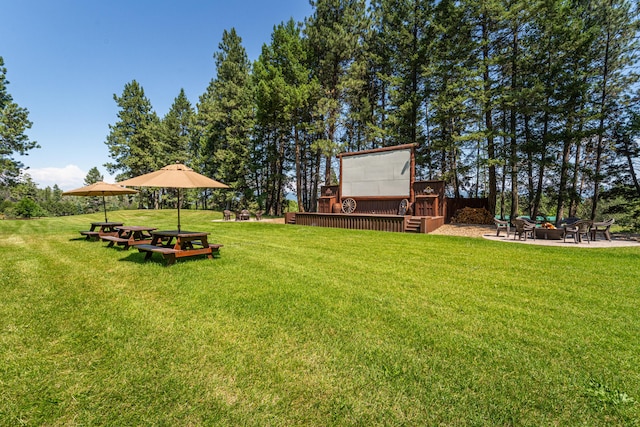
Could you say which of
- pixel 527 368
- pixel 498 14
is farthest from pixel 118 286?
pixel 498 14

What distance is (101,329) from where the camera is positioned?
9.79 ft

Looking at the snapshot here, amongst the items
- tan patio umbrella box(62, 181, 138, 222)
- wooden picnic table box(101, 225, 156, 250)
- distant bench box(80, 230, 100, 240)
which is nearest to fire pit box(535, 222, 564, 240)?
wooden picnic table box(101, 225, 156, 250)

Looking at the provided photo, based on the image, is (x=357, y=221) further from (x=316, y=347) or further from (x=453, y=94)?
(x=316, y=347)

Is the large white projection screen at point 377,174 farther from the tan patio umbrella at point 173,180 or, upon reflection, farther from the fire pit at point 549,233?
the tan patio umbrella at point 173,180

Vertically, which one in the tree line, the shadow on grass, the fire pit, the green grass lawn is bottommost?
the green grass lawn

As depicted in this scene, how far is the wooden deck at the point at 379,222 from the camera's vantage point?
1217 cm

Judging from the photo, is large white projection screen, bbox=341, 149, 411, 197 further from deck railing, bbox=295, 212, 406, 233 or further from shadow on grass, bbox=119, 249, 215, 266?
shadow on grass, bbox=119, 249, 215, 266

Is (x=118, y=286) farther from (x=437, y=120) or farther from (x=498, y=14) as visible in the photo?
(x=498, y=14)

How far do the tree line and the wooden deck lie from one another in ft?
17.6

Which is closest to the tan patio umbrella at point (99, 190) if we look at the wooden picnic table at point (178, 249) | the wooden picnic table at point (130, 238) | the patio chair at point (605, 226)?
the wooden picnic table at point (130, 238)

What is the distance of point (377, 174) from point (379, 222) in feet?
11.7

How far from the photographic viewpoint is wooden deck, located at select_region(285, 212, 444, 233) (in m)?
12.2

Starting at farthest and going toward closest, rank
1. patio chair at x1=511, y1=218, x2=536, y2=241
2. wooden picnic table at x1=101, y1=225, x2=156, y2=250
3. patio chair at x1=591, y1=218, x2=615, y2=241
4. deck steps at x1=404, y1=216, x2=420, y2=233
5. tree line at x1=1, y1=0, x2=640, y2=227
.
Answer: tree line at x1=1, y1=0, x2=640, y2=227 → deck steps at x1=404, y1=216, x2=420, y2=233 → patio chair at x1=591, y1=218, x2=615, y2=241 → patio chair at x1=511, y1=218, x2=536, y2=241 → wooden picnic table at x1=101, y1=225, x2=156, y2=250

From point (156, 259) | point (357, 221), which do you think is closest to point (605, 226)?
point (357, 221)
